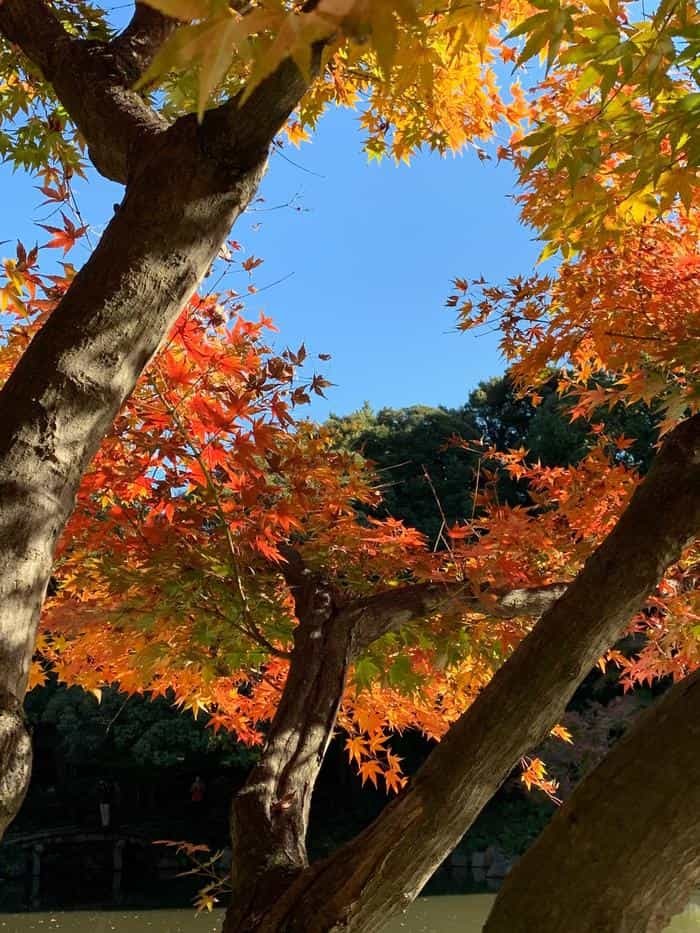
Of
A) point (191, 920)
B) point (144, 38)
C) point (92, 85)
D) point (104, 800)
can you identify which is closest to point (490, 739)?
point (92, 85)

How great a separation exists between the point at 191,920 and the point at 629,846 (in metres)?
9.34

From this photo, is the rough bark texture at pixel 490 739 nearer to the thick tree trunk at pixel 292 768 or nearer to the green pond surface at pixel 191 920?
the thick tree trunk at pixel 292 768

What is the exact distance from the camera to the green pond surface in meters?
8.02

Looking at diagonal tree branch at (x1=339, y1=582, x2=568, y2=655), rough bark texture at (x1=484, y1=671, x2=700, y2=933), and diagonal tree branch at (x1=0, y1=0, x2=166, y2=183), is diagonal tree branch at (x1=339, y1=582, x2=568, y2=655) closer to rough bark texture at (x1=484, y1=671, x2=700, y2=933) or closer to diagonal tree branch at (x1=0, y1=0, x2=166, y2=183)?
rough bark texture at (x1=484, y1=671, x2=700, y2=933)

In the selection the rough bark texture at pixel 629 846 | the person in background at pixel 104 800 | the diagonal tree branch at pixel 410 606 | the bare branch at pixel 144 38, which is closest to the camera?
the rough bark texture at pixel 629 846

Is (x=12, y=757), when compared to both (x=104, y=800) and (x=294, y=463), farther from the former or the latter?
(x=104, y=800)

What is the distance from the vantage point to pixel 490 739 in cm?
134

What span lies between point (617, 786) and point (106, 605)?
165 cm

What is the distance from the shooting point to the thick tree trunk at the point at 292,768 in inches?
61.9

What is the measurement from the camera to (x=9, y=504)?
1.00 meters

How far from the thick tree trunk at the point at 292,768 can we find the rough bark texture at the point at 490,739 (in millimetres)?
158

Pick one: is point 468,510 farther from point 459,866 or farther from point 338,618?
point 338,618

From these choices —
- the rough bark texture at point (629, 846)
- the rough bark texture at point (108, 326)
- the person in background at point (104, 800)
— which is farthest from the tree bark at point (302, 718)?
the person in background at point (104, 800)

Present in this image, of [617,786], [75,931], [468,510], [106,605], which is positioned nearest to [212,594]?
[106,605]
